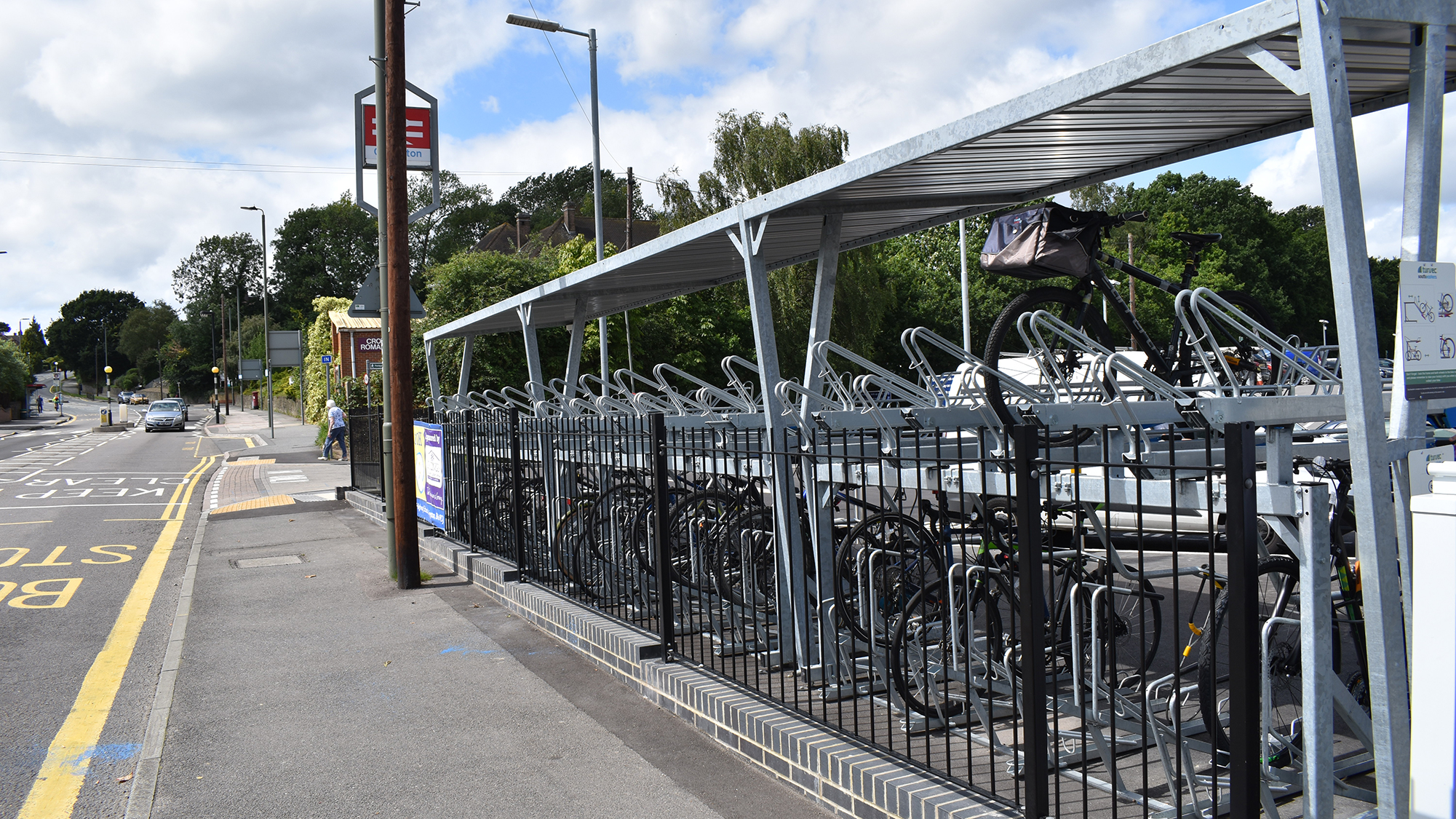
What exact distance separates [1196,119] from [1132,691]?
2448 millimetres

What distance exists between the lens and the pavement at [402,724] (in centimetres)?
433

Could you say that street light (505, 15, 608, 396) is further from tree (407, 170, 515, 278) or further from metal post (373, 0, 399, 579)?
tree (407, 170, 515, 278)

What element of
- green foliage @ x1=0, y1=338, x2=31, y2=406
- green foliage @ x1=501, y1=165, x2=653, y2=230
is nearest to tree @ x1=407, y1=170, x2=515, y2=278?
green foliage @ x1=501, y1=165, x2=653, y2=230

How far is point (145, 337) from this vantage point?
379 ft

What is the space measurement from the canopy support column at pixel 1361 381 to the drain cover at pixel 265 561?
33.3ft

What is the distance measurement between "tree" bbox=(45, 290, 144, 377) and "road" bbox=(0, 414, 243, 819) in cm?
11796

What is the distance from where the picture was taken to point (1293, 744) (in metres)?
3.55

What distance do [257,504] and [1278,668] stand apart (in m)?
15.5

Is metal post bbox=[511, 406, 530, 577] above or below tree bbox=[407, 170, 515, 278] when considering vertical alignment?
below

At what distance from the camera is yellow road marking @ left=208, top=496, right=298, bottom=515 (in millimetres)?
15625

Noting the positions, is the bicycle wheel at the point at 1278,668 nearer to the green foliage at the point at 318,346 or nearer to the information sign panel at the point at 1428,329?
the information sign panel at the point at 1428,329

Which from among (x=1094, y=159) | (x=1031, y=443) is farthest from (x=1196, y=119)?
A: (x=1031, y=443)

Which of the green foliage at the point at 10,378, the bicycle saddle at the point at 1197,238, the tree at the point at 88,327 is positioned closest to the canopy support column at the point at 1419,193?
the bicycle saddle at the point at 1197,238

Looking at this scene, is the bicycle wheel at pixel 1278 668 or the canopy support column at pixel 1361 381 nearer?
the canopy support column at pixel 1361 381
